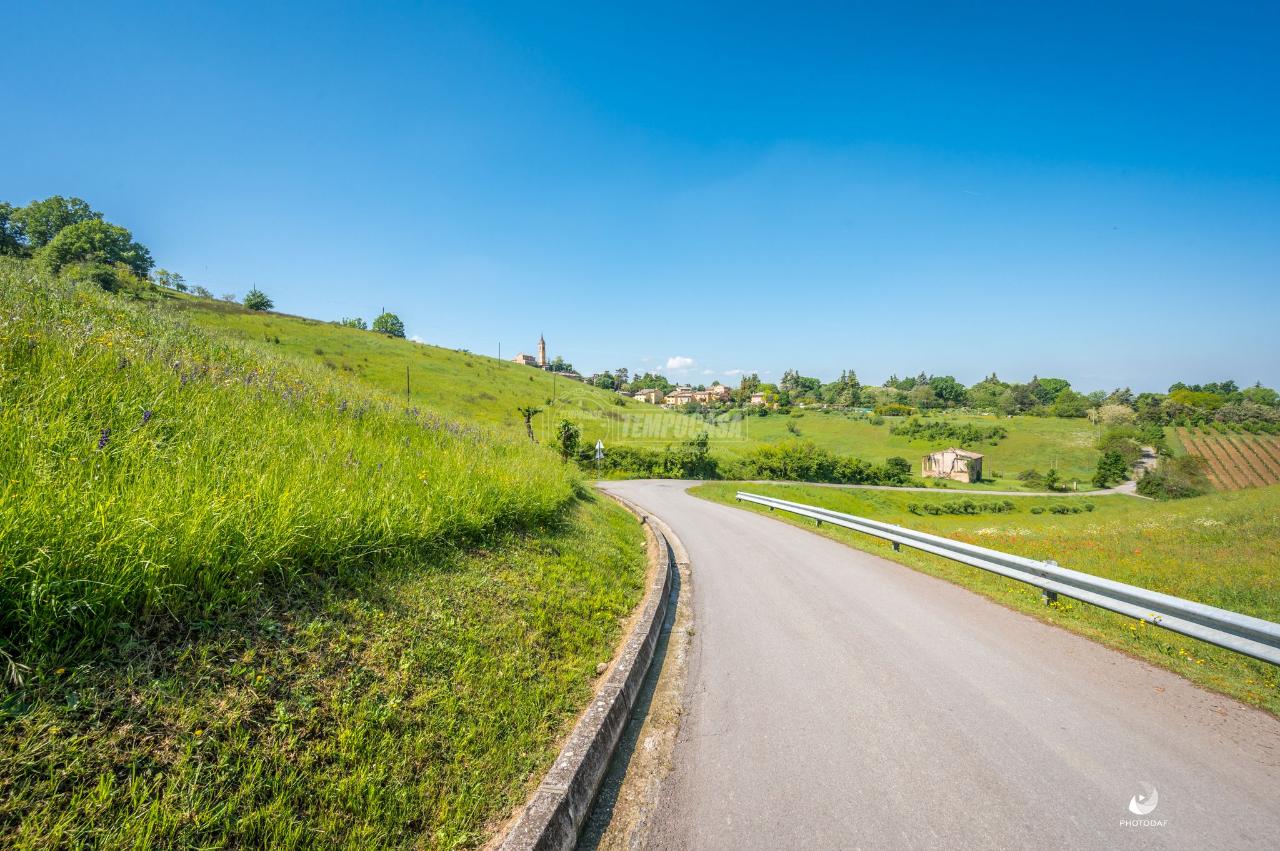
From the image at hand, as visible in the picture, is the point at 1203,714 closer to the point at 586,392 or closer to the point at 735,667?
the point at 735,667

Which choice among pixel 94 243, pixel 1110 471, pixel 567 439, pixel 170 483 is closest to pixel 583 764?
pixel 170 483

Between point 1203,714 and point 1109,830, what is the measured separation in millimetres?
2165

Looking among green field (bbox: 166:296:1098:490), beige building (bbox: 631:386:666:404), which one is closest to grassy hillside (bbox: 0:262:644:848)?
green field (bbox: 166:296:1098:490)

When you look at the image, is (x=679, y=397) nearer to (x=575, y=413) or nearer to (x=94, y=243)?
(x=575, y=413)

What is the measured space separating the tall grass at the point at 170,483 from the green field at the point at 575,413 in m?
31.6

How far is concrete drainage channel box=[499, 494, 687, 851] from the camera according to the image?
228 centimetres

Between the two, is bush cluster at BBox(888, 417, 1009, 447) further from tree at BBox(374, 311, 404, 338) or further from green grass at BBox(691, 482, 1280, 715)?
tree at BBox(374, 311, 404, 338)

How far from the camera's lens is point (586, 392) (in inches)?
3093

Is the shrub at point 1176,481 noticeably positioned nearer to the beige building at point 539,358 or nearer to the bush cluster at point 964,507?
the bush cluster at point 964,507

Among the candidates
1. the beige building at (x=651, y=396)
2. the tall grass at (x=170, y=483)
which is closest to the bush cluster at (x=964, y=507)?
the tall grass at (x=170, y=483)

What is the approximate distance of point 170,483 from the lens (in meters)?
2.97

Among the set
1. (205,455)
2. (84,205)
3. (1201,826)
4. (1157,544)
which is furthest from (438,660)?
(84,205)

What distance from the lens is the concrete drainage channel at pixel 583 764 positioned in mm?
2275

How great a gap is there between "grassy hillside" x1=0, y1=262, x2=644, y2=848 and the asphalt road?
123 centimetres
